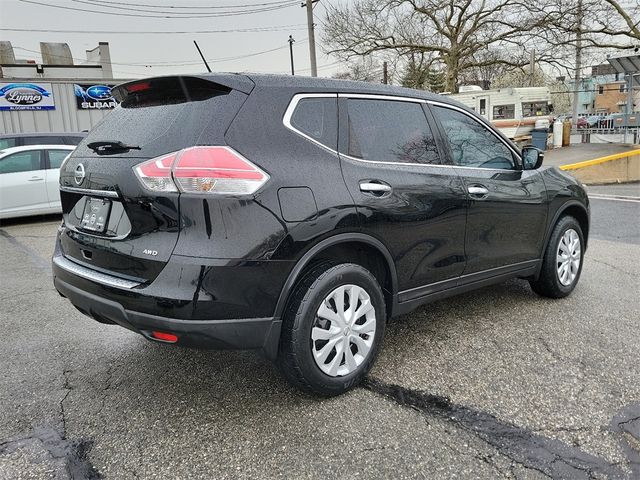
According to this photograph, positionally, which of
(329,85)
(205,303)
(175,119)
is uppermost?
(329,85)

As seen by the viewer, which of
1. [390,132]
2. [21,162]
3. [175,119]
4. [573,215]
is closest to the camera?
[175,119]

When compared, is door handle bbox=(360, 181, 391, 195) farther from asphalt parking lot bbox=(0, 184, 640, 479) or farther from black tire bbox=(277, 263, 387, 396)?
asphalt parking lot bbox=(0, 184, 640, 479)

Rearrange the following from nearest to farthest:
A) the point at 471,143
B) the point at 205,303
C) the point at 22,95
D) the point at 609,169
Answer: the point at 205,303, the point at 471,143, the point at 609,169, the point at 22,95

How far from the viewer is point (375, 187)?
9.94 feet

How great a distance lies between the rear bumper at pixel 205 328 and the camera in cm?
247

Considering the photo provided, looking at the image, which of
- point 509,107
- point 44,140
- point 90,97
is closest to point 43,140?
point 44,140

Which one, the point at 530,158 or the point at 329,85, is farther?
the point at 530,158

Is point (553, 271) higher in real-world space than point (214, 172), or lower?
lower

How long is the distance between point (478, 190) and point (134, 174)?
2267 millimetres

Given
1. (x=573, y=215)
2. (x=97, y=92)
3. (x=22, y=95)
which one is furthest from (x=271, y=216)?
(x=97, y=92)

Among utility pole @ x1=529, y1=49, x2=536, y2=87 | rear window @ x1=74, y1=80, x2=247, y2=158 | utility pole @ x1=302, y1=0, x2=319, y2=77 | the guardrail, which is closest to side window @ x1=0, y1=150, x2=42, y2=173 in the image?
rear window @ x1=74, y1=80, x2=247, y2=158

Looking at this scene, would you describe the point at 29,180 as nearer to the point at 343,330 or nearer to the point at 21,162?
the point at 21,162

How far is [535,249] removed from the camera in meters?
4.32

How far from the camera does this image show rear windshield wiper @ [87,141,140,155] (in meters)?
2.79
